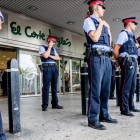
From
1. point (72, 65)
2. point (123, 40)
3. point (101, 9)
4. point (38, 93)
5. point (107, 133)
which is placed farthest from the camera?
point (72, 65)

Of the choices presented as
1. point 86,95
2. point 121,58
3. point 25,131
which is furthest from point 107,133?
point 121,58

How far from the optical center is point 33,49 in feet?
30.2

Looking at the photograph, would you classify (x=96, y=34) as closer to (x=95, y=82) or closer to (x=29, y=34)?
(x=95, y=82)

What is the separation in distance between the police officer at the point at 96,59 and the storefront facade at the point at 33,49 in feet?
19.5

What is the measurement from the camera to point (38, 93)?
9711 millimetres

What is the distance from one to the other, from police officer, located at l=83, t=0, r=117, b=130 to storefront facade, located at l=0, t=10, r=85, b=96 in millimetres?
5936

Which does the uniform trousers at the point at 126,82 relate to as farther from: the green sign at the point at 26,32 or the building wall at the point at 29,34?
the green sign at the point at 26,32

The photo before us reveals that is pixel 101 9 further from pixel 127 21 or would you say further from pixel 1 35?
pixel 1 35

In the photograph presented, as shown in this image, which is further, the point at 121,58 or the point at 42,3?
the point at 42,3

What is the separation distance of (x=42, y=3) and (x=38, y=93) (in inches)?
173

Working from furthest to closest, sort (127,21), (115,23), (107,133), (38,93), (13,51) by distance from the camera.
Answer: (115,23) < (38,93) < (13,51) < (127,21) < (107,133)

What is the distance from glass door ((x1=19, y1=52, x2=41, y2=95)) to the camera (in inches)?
360

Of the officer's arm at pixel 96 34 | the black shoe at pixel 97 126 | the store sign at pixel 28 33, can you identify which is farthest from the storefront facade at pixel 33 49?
the black shoe at pixel 97 126

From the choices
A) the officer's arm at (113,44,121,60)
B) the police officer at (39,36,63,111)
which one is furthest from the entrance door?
the officer's arm at (113,44,121,60)
